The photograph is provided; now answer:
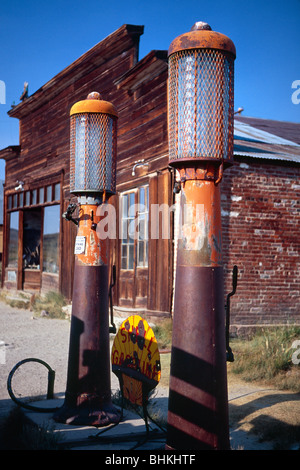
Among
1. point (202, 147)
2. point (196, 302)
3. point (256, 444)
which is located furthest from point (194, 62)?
point (256, 444)

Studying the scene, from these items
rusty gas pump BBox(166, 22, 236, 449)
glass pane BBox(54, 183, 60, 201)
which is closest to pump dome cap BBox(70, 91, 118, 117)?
rusty gas pump BBox(166, 22, 236, 449)

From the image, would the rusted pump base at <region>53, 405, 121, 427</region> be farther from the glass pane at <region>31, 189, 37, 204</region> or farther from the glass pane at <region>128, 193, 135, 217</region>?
the glass pane at <region>31, 189, 37, 204</region>

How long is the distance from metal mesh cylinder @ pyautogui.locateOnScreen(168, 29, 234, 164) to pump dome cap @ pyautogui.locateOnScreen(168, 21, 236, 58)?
24 millimetres

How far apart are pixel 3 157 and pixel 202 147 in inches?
614

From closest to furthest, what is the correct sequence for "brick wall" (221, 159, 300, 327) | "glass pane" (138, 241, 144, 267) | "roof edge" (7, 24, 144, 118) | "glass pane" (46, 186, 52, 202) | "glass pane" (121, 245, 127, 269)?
"brick wall" (221, 159, 300, 327), "glass pane" (138, 241, 144, 267), "roof edge" (7, 24, 144, 118), "glass pane" (121, 245, 127, 269), "glass pane" (46, 186, 52, 202)

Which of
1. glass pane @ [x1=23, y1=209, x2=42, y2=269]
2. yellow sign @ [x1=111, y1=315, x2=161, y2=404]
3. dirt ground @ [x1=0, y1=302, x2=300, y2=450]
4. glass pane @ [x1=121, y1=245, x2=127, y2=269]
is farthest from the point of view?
glass pane @ [x1=23, y1=209, x2=42, y2=269]

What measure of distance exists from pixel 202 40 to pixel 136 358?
204 cm

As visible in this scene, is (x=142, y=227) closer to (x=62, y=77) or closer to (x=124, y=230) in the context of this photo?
(x=124, y=230)

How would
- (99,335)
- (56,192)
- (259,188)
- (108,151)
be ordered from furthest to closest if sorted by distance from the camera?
(56,192)
(259,188)
(108,151)
(99,335)

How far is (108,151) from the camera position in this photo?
4.10 metres

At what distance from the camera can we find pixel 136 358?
10.5 feet

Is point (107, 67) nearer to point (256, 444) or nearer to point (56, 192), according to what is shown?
point (56, 192)

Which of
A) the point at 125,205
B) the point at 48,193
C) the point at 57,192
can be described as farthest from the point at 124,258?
the point at 48,193

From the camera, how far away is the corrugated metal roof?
8508 mm
